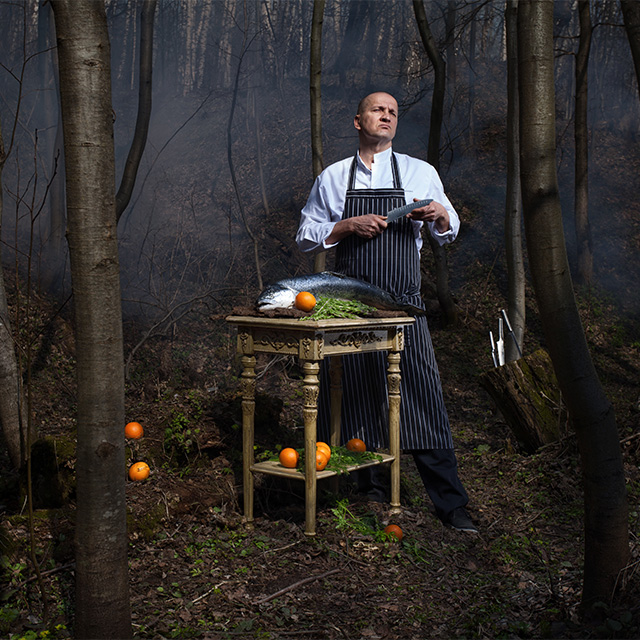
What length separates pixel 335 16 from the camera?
19609 millimetres

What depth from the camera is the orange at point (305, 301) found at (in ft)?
11.0

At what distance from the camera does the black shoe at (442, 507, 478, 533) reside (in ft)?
12.4

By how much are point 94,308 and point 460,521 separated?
101 inches

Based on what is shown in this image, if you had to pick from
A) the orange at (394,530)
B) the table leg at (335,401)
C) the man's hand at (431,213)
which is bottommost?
the orange at (394,530)

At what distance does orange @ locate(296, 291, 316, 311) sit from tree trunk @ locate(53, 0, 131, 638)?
4.30 feet

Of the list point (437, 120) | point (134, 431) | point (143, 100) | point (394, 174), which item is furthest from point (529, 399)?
point (143, 100)

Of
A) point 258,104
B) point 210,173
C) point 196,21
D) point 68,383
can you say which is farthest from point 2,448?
point 196,21

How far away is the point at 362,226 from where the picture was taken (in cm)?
372

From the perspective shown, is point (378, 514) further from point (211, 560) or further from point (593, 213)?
point (593, 213)

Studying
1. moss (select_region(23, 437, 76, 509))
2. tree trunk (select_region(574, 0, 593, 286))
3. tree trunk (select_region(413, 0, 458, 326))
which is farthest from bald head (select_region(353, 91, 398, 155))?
tree trunk (select_region(574, 0, 593, 286))

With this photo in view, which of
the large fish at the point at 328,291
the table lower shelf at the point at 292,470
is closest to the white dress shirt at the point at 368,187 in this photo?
the large fish at the point at 328,291

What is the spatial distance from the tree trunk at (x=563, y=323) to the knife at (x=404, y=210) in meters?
1.19

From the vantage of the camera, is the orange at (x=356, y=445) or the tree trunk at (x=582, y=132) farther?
the tree trunk at (x=582, y=132)

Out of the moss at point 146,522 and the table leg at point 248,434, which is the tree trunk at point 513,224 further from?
the moss at point 146,522
